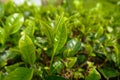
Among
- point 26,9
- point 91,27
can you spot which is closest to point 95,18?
point 91,27

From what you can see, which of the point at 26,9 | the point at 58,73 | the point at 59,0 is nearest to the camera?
the point at 58,73

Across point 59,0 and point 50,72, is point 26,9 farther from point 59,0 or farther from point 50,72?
point 59,0

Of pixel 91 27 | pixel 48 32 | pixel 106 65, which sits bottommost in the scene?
pixel 106 65

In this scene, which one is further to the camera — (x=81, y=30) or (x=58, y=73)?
(x=81, y=30)

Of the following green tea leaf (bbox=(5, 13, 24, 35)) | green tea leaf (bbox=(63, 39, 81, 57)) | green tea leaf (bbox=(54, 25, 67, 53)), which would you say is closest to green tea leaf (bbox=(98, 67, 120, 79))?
green tea leaf (bbox=(63, 39, 81, 57))

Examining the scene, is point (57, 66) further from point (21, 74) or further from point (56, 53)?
point (21, 74)

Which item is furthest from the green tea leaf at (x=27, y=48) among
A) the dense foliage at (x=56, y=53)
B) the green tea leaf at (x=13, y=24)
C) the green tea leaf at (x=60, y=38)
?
the green tea leaf at (x=13, y=24)

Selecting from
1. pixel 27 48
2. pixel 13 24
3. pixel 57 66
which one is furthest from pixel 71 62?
pixel 13 24

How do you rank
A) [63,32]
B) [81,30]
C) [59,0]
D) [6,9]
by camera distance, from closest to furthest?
[63,32], [81,30], [6,9], [59,0]
